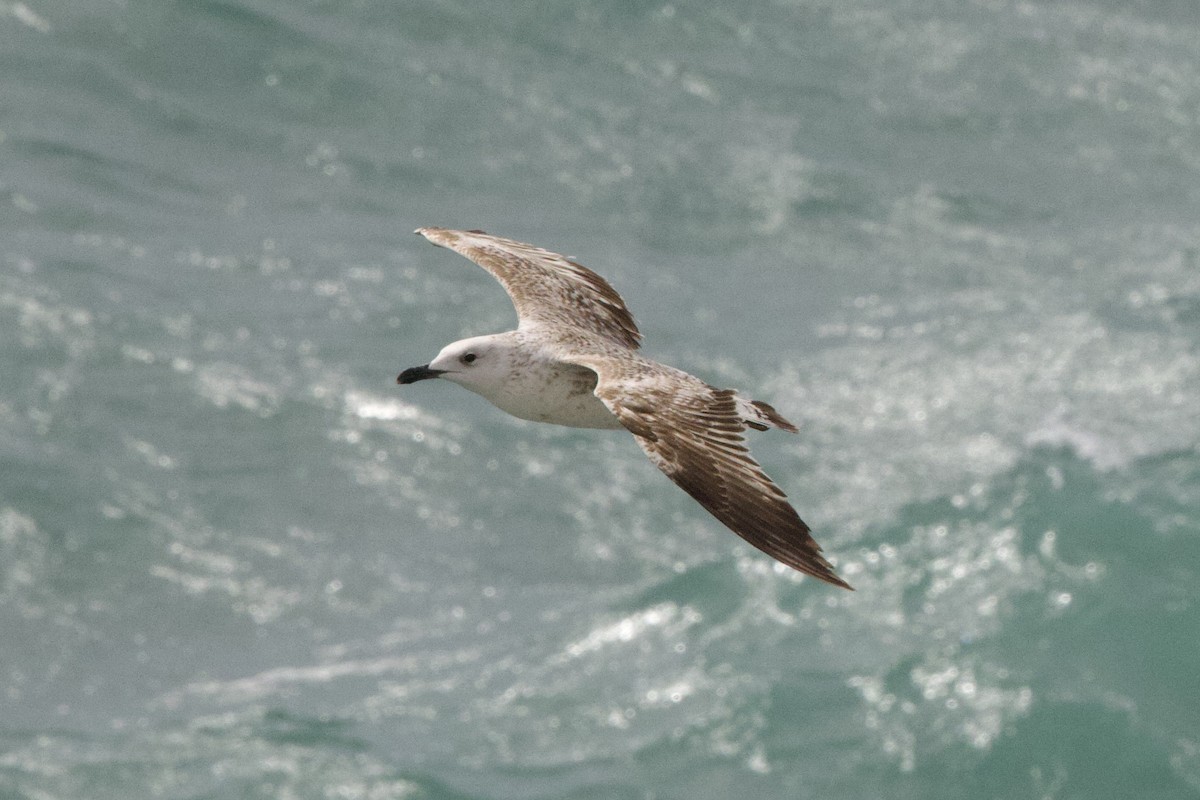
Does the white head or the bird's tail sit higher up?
the bird's tail

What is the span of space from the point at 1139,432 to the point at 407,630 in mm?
10974

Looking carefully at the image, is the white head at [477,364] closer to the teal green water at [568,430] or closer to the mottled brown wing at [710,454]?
the mottled brown wing at [710,454]

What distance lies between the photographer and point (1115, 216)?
33500 millimetres

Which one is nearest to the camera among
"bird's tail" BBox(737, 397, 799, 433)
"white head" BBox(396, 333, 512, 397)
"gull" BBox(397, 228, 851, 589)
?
"gull" BBox(397, 228, 851, 589)

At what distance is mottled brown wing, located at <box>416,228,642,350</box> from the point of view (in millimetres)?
11102

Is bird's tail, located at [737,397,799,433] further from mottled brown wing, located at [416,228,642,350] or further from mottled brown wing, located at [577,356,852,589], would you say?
mottled brown wing, located at [416,228,642,350]

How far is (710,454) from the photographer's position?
8.67 metres

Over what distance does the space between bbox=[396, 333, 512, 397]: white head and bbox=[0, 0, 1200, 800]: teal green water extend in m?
12.8

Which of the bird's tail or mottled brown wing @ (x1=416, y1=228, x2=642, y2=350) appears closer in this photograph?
the bird's tail

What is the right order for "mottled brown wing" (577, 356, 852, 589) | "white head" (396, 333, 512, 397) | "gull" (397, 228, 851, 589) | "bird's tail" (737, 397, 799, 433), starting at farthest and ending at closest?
"white head" (396, 333, 512, 397) < "bird's tail" (737, 397, 799, 433) < "gull" (397, 228, 851, 589) < "mottled brown wing" (577, 356, 852, 589)

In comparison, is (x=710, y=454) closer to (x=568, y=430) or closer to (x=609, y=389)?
(x=609, y=389)

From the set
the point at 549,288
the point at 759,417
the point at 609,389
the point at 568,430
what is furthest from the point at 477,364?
the point at 568,430

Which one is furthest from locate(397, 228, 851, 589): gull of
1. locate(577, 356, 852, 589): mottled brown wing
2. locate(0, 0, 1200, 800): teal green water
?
locate(0, 0, 1200, 800): teal green water

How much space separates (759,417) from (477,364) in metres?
1.59
